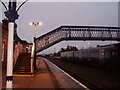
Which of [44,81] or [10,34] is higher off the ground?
[10,34]

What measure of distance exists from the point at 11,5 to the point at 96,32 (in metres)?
44.3

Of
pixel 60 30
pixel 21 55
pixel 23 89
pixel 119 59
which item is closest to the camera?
pixel 23 89

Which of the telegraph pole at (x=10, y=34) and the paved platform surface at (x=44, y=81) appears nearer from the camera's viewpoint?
the telegraph pole at (x=10, y=34)

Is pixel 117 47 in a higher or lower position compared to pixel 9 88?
higher

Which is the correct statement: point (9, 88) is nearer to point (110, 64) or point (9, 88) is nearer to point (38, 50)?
point (110, 64)

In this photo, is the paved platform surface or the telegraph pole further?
the paved platform surface

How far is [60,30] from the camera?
4428cm

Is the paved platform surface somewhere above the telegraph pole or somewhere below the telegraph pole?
below

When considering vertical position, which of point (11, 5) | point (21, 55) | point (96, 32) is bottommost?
point (21, 55)

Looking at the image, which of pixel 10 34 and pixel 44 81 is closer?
pixel 10 34

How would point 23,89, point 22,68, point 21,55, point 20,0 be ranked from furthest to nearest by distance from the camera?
point 21,55, point 22,68, point 23,89, point 20,0

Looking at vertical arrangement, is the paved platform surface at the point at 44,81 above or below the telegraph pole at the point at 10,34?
below

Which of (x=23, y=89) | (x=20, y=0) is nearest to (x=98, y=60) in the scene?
(x=23, y=89)

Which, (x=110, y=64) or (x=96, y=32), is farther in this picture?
(x=96, y=32)
